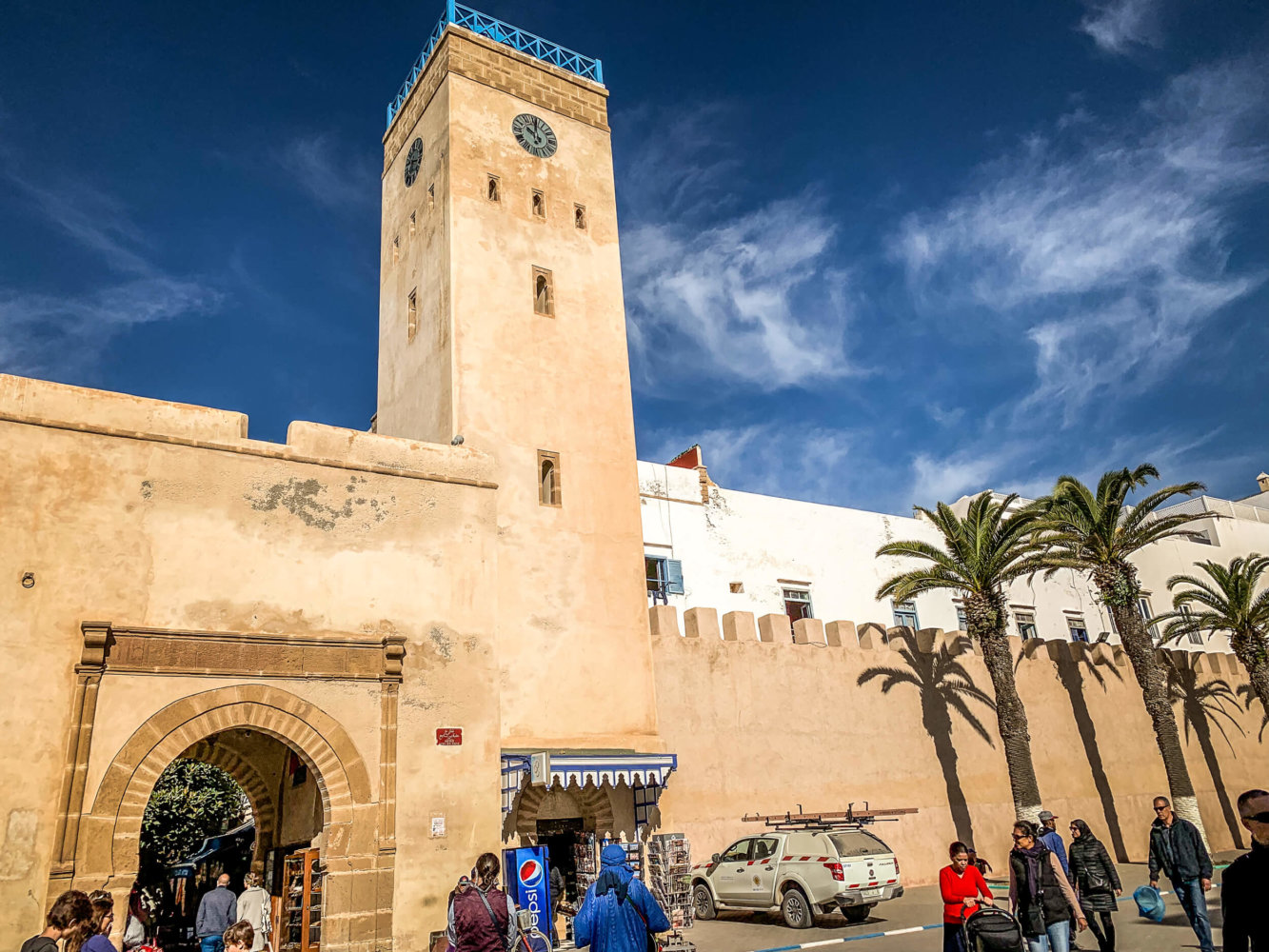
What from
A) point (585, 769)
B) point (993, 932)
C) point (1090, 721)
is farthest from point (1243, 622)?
point (993, 932)

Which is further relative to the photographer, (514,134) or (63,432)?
(514,134)

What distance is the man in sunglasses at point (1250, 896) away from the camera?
4.10m

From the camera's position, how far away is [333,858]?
1229cm

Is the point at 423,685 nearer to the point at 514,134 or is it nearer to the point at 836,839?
the point at 836,839

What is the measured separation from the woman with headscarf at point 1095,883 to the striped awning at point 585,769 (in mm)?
6786

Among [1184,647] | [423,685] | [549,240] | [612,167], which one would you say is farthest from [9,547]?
[1184,647]

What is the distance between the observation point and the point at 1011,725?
68.5ft

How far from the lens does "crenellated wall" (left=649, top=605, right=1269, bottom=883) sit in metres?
18.0

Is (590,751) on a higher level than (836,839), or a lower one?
higher

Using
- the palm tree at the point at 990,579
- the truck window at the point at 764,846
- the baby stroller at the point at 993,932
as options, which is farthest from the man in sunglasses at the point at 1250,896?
the palm tree at the point at 990,579

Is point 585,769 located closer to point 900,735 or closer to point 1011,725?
point 900,735

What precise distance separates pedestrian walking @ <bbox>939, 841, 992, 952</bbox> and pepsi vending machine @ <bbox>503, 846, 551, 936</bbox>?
642 cm

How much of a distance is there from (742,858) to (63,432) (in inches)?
455

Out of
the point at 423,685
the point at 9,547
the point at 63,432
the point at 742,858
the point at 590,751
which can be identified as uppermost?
the point at 63,432
